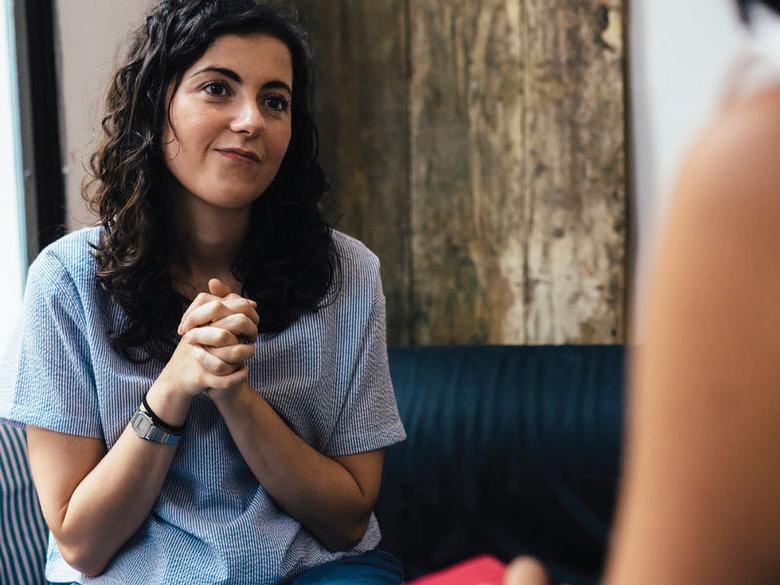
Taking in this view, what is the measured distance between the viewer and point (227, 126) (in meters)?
1.16

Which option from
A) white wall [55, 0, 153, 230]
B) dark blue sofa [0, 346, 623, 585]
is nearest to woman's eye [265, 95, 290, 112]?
white wall [55, 0, 153, 230]

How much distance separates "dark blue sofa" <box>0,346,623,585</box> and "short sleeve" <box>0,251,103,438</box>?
2.71 ft

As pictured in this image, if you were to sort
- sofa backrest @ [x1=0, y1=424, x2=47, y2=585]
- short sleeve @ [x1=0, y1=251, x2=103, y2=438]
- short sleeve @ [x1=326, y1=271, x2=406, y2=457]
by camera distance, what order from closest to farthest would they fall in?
short sleeve @ [x1=0, y1=251, x2=103, y2=438] < short sleeve @ [x1=326, y1=271, x2=406, y2=457] < sofa backrest @ [x1=0, y1=424, x2=47, y2=585]

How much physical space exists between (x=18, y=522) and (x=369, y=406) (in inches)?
24.0

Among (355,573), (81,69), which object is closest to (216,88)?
(355,573)

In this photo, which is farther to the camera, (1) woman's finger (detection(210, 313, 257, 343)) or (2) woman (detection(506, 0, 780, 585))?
(1) woman's finger (detection(210, 313, 257, 343))

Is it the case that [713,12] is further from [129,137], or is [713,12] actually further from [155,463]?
[129,137]

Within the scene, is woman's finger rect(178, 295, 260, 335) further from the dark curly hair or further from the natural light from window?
the natural light from window

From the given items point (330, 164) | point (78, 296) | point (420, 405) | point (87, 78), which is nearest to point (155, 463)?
point (78, 296)

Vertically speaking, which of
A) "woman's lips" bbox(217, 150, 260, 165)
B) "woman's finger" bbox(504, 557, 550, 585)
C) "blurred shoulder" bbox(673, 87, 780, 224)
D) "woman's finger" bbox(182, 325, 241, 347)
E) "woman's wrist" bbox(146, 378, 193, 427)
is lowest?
"woman's wrist" bbox(146, 378, 193, 427)

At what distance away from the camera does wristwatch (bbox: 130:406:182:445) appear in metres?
1.08

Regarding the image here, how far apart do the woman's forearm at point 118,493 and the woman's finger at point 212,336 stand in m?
0.08

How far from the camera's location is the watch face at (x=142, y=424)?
108cm

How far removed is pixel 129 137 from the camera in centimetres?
123
